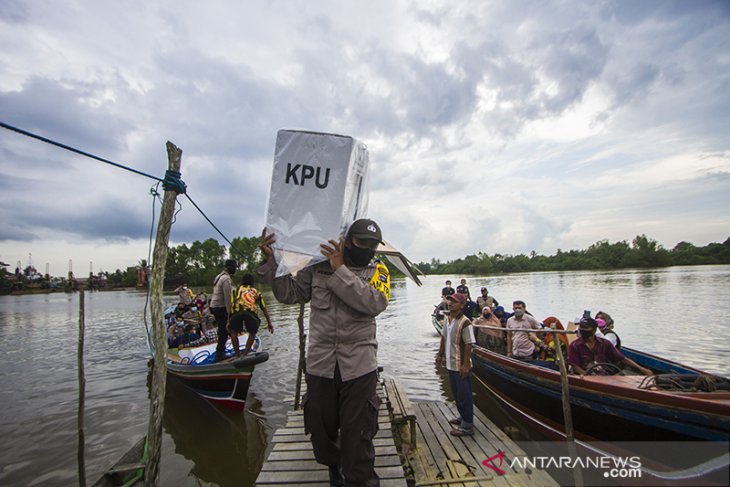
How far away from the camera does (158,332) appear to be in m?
3.73

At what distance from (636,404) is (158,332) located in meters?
5.83

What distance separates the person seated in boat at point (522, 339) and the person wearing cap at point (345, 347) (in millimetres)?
6199

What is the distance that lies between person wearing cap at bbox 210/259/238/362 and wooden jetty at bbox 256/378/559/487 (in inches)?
137

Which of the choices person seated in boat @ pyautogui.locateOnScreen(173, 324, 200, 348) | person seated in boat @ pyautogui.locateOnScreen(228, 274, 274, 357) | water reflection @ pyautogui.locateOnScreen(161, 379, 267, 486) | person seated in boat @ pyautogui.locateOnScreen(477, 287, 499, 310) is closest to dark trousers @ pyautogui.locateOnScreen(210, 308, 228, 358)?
person seated in boat @ pyautogui.locateOnScreen(228, 274, 274, 357)

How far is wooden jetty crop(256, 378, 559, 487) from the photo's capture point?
354 cm

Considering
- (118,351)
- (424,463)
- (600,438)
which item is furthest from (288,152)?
(118,351)

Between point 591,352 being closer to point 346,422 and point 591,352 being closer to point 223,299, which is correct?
point 346,422

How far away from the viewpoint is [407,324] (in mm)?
20734

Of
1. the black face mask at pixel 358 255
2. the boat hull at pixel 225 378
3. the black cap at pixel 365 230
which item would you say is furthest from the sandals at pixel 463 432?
the boat hull at pixel 225 378

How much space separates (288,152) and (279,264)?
971 millimetres

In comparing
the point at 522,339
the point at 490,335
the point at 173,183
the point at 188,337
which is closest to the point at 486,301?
the point at 490,335

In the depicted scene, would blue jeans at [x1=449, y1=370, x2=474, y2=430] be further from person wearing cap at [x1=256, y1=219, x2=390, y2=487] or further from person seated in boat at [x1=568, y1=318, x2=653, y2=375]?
person wearing cap at [x1=256, y1=219, x2=390, y2=487]

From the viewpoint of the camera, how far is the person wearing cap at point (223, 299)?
7.79 m

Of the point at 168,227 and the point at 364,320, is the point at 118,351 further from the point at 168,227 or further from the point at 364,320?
the point at 364,320
